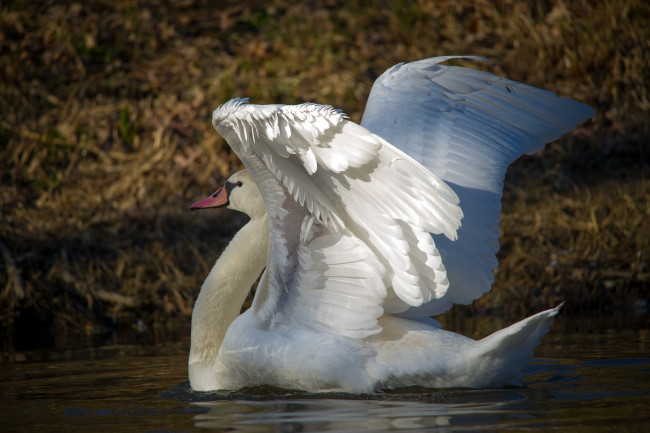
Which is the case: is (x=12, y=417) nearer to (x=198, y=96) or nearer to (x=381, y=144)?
(x=381, y=144)

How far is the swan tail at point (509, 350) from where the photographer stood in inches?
149

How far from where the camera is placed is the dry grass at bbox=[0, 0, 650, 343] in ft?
24.1

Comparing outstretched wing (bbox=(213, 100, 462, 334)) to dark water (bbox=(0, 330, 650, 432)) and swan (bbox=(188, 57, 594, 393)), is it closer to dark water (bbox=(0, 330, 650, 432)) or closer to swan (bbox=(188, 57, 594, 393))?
swan (bbox=(188, 57, 594, 393))

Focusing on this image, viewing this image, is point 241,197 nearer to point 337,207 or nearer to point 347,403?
point 337,207

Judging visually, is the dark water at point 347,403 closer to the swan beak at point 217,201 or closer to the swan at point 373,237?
the swan at point 373,237

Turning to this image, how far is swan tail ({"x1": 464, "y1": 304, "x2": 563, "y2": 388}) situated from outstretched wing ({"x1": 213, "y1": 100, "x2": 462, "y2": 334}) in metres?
0.33

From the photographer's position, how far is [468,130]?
4.89 m

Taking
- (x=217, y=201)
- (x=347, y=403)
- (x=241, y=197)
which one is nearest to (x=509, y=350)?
(x=347, y=403)

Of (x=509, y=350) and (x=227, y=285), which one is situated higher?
(x=227, y=285)

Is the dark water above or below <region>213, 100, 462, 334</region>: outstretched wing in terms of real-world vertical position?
below

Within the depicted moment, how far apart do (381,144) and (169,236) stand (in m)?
5.50

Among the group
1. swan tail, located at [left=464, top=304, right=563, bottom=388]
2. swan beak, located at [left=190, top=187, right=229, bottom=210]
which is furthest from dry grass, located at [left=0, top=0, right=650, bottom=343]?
swan tail, located at [left=464, top=304, right=563, bottom=388]

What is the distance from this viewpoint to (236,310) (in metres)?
4.86

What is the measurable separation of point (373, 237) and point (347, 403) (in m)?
Answer: 0.78
